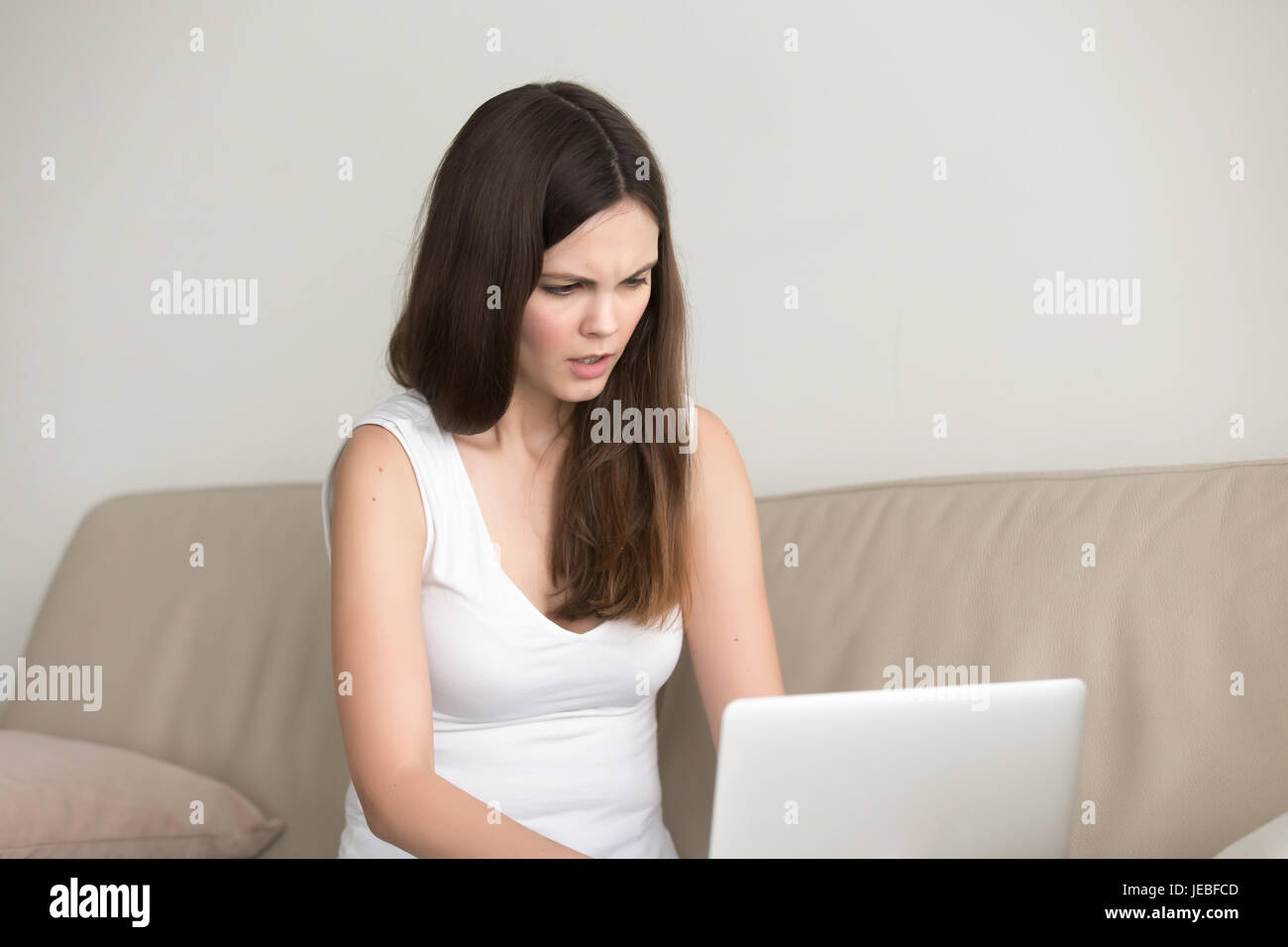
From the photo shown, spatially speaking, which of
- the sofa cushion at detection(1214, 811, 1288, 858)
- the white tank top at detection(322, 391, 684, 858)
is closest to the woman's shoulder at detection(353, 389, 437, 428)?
the white tank top at detection(322, 391, 684, 858)

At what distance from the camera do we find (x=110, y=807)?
1531mm

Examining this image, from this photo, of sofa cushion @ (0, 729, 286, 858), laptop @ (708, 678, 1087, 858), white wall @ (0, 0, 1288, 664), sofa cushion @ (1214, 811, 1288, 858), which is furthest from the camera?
white wall @ (0, 0, 1288, 664)

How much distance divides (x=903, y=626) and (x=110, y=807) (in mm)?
1048

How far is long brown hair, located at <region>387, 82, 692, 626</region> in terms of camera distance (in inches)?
49.5

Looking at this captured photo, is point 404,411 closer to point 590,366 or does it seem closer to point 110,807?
point 590,366

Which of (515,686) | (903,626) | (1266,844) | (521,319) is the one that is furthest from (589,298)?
(1266,844)

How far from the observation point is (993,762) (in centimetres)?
90

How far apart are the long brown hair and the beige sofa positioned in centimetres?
29

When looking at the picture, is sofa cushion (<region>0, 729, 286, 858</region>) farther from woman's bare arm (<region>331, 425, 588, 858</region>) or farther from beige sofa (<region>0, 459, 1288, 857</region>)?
woman's bare arm (<region>331, 425, 588, 858</region>)

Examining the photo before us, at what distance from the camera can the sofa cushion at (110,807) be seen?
1453 millimetres

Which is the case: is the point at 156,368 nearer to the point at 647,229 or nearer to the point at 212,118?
the point at 212,118

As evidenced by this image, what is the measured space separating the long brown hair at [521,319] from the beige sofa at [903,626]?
0.29 m

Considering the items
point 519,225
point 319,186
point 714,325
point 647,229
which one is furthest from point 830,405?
point 319,186
